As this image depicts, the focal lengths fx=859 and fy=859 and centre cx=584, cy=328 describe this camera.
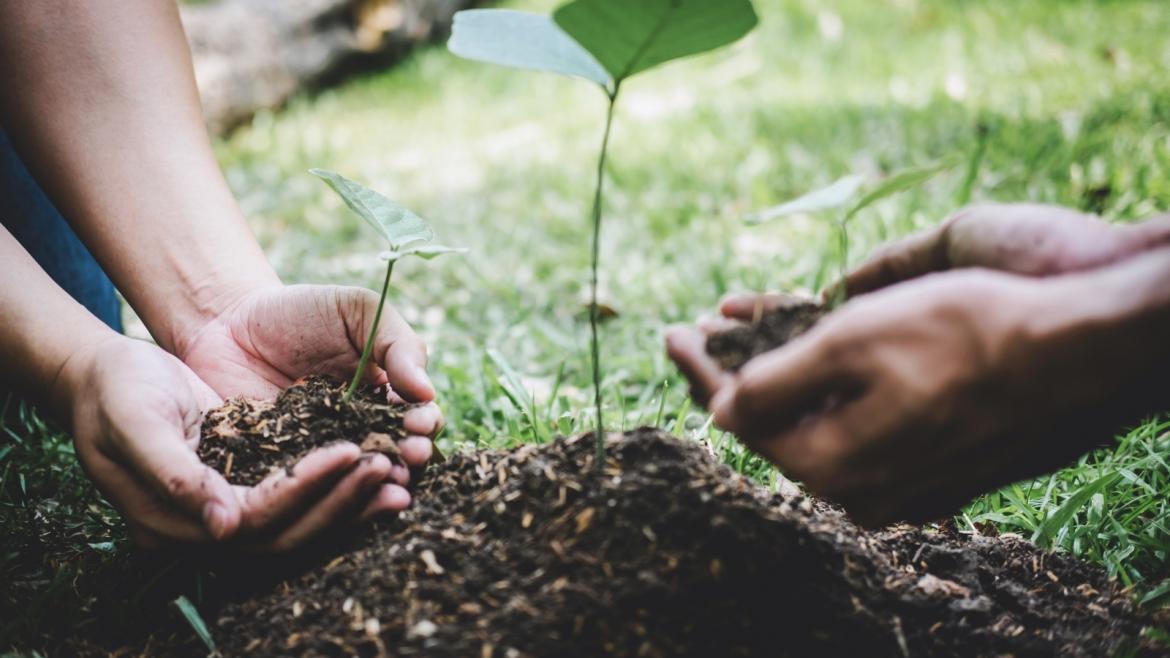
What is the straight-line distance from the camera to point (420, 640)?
99cm

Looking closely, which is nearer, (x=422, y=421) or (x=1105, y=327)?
(x=1105, y=327)

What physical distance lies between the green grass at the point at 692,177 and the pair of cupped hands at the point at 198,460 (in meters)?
0.42

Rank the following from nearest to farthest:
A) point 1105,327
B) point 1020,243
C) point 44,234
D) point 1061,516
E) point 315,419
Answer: point 1105,327 < point 1020,243 < point 315,419 < point 1061,516 < point 44,234

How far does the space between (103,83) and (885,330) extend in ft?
4.94

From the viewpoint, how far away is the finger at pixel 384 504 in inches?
46.8

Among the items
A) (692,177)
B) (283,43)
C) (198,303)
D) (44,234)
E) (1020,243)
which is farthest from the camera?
(283,43)

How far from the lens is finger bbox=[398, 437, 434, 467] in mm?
1262

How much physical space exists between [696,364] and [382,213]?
0.50m

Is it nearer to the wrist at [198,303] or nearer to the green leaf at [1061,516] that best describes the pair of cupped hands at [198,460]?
the wrist at [198,303]

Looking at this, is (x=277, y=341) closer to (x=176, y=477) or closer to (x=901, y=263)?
(x=176, y=477)

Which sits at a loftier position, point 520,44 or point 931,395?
point 520,44

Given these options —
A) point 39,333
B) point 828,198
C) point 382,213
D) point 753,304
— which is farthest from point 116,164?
point 828,198

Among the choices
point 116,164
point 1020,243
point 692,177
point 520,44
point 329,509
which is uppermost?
point 520,44

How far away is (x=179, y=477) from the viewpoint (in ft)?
3.58
